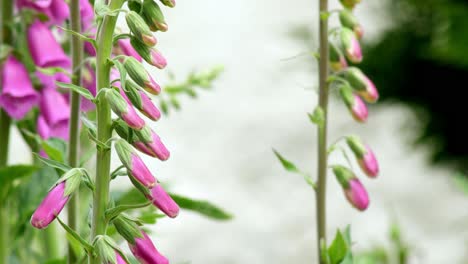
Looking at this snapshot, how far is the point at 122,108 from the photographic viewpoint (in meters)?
0.83

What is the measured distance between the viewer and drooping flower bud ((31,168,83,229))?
0.88 m

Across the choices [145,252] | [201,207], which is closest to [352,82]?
[201,207]

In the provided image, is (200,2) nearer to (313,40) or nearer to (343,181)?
(313,40)

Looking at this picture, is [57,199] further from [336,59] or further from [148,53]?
[336,59]

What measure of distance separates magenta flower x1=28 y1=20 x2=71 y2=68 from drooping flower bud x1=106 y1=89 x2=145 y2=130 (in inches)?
20.5

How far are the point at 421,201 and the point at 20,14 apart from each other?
387 cm

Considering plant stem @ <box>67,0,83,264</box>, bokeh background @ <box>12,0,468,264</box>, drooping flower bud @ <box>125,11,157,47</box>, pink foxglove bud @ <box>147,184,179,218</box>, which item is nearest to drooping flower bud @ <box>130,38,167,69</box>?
drooping flower bud @ <box>125,11,157,47</box>

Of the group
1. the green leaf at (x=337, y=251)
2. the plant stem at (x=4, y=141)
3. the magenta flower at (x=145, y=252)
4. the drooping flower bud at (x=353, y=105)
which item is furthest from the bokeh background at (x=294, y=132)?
the magenta flower at (x=145, y=252)

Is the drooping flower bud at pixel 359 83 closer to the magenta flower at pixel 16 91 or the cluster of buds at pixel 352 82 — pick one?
the cluster of buds at pixel 352 82

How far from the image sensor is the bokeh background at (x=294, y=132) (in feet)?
13.3

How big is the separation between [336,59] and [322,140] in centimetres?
12

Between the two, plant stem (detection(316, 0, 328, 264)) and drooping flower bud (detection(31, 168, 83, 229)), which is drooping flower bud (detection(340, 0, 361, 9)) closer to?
plant stem (detection(316, 0, 328, 264))

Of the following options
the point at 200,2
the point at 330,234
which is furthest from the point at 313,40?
the point at 200,2

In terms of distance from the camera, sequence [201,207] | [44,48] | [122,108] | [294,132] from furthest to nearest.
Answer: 1. [294,132]
2. [44,48]
3. [201,207]
4. [122,108]
